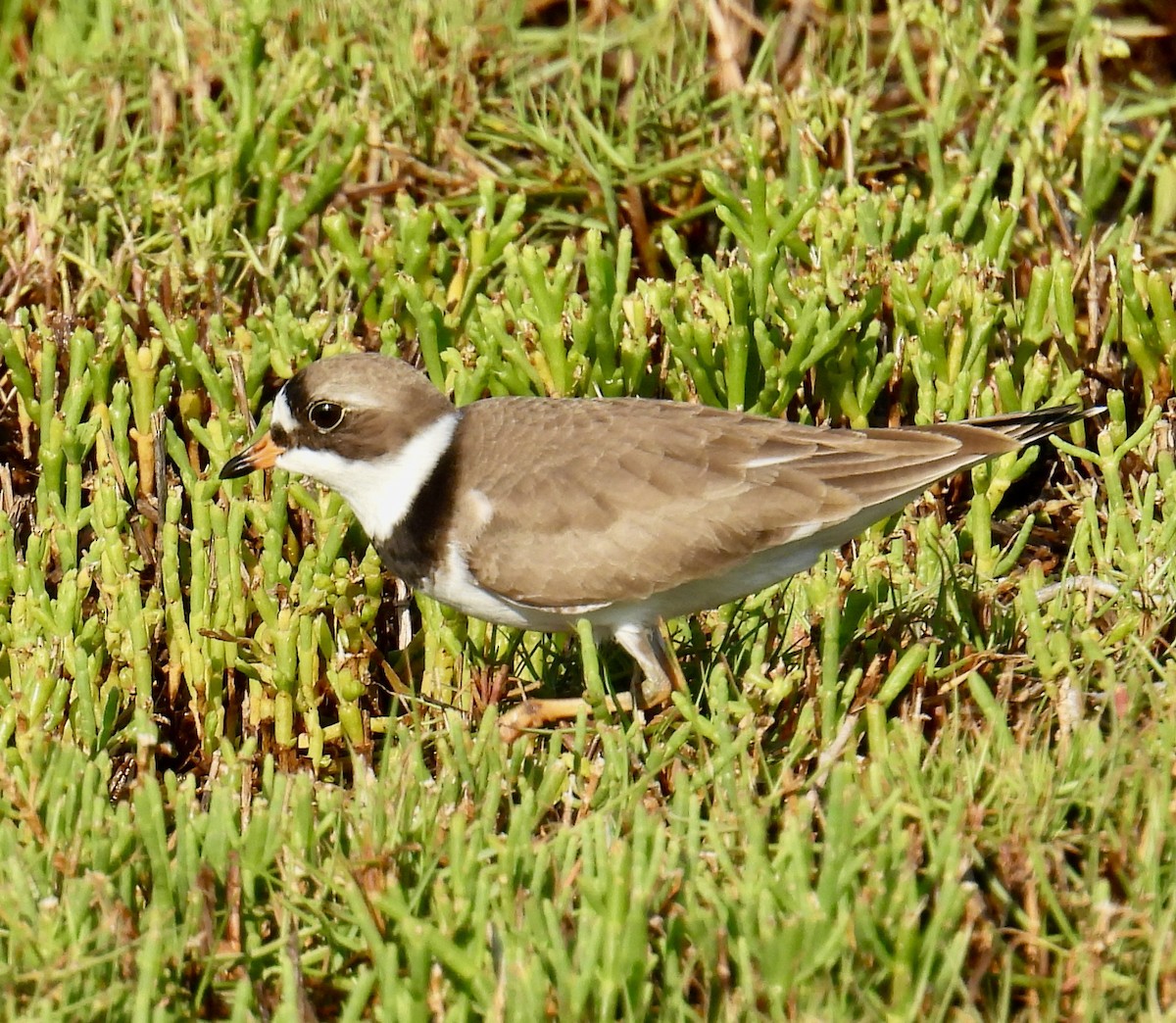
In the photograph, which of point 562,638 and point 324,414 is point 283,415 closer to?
point 324,414

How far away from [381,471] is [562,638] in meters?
0.79

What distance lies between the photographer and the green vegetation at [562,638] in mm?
3576

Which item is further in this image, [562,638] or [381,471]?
[562,638]

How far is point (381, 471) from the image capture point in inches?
201

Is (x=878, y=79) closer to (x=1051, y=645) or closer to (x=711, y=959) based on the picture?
(x=1051, y=645)

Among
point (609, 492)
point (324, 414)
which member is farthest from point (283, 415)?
point (609, 492)

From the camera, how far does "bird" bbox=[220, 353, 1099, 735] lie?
4727 millimetres

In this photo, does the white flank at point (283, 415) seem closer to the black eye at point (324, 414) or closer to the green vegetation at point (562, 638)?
the black eye at point (324, 414)

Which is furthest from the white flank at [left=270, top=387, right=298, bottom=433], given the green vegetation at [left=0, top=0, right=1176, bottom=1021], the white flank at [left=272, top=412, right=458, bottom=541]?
the green vegetation at [left=0, top=0, right=1176, bottom=1021]

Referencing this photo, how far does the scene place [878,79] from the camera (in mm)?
7629

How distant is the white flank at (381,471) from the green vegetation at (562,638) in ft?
0.47

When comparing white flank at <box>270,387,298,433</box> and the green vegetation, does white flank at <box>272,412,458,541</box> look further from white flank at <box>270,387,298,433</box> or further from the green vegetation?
the green vegetation

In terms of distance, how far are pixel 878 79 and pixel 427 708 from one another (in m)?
3.87

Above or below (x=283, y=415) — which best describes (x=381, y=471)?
below
